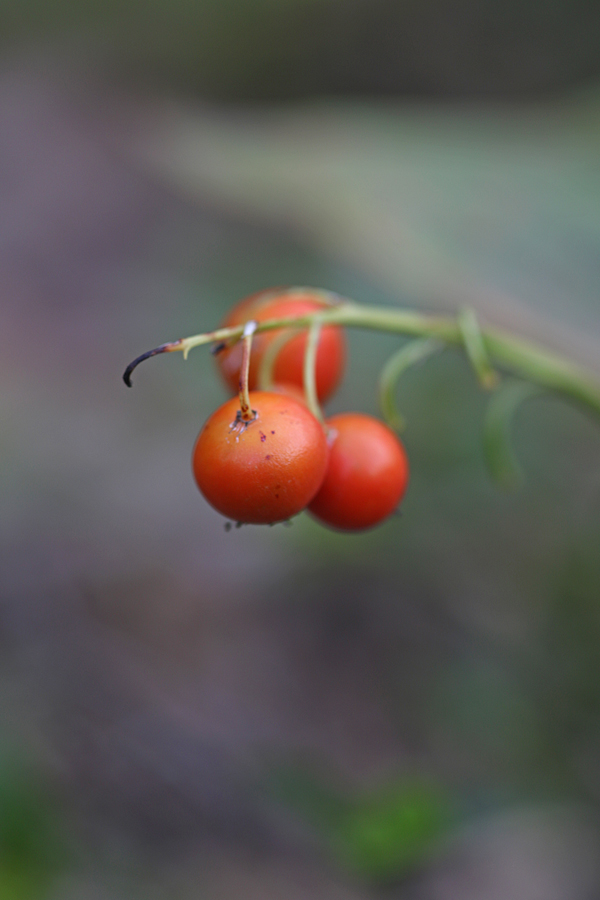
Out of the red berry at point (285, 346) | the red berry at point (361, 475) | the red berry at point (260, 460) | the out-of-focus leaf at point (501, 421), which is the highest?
the out-of-focus leaf at point (501, 421)

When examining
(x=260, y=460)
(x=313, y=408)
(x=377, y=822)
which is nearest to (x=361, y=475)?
(x=313, y=408)

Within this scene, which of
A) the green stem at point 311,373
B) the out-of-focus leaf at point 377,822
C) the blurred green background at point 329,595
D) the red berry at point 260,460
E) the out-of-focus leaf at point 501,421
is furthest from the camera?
the blurred green background at point 329,595

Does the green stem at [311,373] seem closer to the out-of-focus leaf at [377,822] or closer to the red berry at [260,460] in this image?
the red berry at [260,460]

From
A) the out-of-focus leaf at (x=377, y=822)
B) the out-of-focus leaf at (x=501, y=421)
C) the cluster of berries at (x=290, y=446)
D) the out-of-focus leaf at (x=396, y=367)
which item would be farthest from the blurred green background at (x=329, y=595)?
the cluster of berries at (x=290, y=446)

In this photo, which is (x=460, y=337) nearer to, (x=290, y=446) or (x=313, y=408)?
(x=313, y=408)

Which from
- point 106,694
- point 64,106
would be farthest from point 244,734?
point 64,106

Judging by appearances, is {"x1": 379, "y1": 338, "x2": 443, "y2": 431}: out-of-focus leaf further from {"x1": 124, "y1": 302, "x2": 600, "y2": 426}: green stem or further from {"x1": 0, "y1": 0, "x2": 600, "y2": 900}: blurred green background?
{"x1": 0, "y1": 0, "x2": 600, "y2": 900}: blurred green background
